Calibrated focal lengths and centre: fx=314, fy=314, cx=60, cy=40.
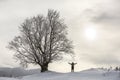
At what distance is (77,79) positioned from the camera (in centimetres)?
2641

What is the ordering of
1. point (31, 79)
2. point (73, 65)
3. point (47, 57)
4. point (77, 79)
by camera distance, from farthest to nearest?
1. point (47, 57)
2. point (73, 65)
3. point (31, 79)
4. point (77, 79)

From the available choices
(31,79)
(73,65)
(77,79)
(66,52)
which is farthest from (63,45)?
(77,79)

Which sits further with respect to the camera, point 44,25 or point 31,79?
point 44,25

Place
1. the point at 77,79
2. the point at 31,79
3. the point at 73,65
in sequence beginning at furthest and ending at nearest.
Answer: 1. the point at 73,65
2. the point at 31,79
3. the point at 77,79

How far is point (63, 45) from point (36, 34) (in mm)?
4230

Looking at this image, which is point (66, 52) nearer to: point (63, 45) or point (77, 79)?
point (63, 45)

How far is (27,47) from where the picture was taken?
150 ft

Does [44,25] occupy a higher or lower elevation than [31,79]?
higher

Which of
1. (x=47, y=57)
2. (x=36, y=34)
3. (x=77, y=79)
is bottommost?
(x=77, y=79)

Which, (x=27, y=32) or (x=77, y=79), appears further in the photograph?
(x=27, y=32)

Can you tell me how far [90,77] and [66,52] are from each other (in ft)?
60.0

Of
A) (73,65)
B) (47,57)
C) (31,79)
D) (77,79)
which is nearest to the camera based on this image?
(77,79)

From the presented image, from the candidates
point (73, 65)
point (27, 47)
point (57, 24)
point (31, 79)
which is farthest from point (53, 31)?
point (31, 79)

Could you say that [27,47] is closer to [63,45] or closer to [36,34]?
[36,34]
